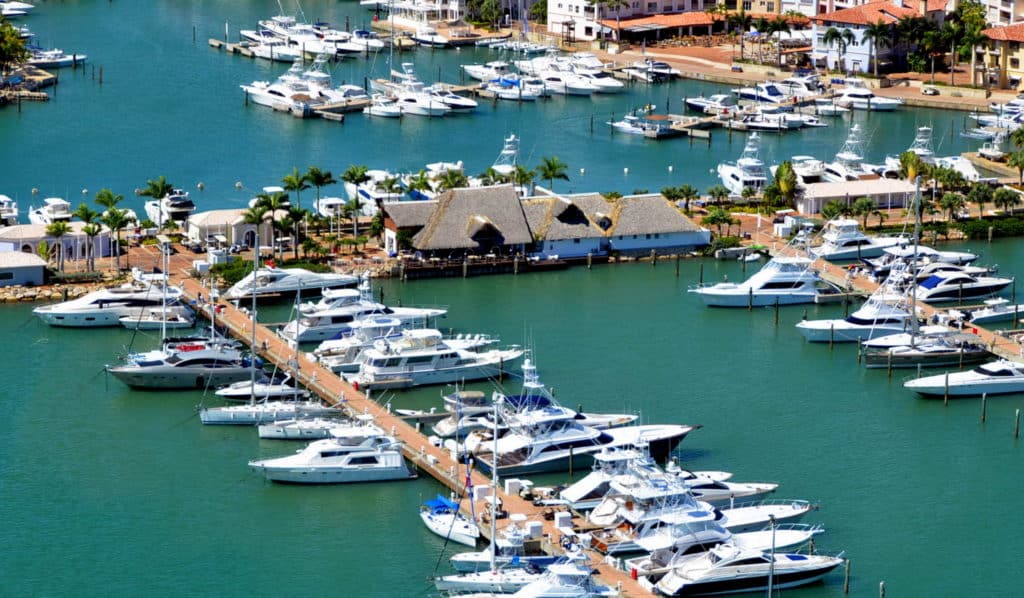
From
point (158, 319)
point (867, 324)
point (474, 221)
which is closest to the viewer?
point (867, 324)

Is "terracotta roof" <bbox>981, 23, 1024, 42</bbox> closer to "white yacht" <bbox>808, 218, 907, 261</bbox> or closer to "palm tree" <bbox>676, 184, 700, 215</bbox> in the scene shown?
"palm tree" <bbox>676, 184, 700, 215</bbox>

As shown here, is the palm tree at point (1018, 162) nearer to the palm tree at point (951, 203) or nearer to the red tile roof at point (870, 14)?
the palm tree at point (951, 203)

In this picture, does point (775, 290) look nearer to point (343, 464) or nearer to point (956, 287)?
point (956, 287)

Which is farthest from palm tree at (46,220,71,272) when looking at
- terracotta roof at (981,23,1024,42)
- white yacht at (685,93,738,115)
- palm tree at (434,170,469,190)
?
terracotta roof at (981,23,1024,42)

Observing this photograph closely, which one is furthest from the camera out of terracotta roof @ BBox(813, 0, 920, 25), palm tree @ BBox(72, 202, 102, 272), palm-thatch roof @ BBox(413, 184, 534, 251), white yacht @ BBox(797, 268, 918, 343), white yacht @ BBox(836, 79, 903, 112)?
terracotta roof @ BBox(813, 0, 920, 25)

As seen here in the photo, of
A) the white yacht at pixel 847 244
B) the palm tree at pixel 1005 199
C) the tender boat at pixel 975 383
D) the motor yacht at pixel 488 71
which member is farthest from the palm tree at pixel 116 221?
the motor yacht at pixel 488 71

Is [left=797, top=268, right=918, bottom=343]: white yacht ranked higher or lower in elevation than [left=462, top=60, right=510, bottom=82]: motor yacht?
lower

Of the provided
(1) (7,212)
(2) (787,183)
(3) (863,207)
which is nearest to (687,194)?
(2) (787,183)
